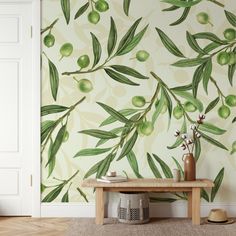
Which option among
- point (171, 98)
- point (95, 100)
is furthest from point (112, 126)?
point (171, 98)

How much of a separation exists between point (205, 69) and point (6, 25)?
198 centimetres

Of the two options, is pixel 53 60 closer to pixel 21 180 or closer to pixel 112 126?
pixel 112 126

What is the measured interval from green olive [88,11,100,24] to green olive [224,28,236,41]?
4.08ft

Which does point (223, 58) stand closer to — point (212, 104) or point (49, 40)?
point (212, 104)

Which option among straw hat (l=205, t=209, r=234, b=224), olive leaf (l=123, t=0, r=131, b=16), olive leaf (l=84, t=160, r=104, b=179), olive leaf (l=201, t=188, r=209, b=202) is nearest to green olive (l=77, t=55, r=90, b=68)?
olive leaf (l=123, t=0, r=131, b=16)

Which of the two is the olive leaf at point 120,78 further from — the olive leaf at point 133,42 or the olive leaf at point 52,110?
the olive leaf at point 52,110

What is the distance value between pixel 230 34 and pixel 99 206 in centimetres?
206

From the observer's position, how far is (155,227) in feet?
13.7

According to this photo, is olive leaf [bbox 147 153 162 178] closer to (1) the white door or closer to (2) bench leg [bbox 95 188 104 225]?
(2) bench leg [bbox 95 188 104 225]

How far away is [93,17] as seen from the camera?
15.3 feet

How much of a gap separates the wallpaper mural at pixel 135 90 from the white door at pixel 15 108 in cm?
17

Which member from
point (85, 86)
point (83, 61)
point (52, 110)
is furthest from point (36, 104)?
point (83, 61)

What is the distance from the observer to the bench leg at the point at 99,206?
4281 millimetres

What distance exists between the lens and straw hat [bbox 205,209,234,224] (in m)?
4.34
